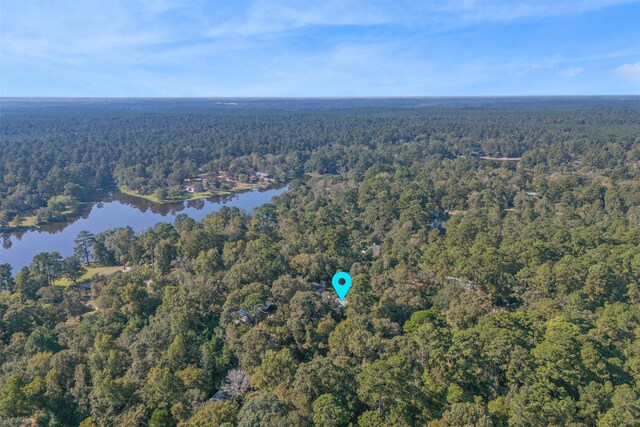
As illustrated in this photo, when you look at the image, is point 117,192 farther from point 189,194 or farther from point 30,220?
point 30,220

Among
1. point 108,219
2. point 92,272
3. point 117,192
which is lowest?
point 108,219

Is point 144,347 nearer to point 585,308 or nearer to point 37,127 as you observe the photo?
point 585,308

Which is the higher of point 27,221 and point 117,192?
point 27,221

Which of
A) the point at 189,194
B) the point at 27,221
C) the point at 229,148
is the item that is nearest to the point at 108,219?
the point at 27,221

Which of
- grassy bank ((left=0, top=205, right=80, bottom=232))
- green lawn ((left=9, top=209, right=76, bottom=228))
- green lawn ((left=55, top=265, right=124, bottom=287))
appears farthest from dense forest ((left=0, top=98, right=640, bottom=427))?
green lawn ((left=9, top=209, right=76, bottom=228))

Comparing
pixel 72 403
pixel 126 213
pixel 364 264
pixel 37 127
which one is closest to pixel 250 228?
pixel 364 264

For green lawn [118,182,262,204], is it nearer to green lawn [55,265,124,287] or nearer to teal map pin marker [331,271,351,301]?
green lawn [55,265,124,287]

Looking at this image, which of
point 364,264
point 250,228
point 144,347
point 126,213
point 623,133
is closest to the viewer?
point 144,347
